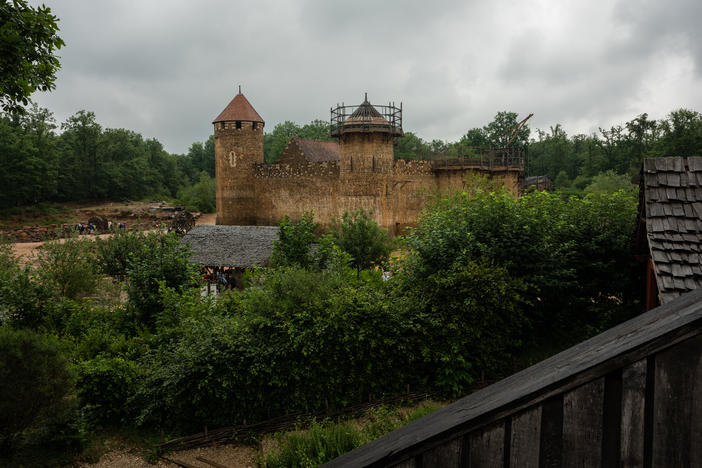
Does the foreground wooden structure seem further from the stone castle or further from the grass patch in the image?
the stone castle

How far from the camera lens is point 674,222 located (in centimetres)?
560

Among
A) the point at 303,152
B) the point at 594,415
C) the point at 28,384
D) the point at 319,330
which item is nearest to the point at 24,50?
the point at 28,384

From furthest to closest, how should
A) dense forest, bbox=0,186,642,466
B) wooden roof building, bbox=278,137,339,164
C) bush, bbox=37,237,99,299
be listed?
wooden roof building, bbox=278,137,339,164 → bush, bbox=37,237,99,299 → dense forest, bbox=0,186,642,466

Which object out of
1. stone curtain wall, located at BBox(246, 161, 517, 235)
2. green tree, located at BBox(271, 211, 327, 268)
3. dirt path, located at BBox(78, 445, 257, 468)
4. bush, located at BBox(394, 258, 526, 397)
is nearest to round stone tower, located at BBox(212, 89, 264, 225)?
stone curtain wall, located at BBox(246, 161, 517, 235)

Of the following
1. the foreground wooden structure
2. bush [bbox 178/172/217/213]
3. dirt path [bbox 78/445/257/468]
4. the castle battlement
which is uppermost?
the castle battlement

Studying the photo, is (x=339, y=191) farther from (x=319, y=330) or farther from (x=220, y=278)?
(x=319, y=330)

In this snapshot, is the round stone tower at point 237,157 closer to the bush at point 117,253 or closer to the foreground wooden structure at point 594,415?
the bush at point 117,253

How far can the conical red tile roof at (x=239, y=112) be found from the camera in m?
34.7

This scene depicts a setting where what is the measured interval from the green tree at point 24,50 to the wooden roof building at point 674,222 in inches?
368

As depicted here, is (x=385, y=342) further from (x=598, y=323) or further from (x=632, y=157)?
(x=632, y=157)

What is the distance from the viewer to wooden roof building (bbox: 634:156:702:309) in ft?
16.3

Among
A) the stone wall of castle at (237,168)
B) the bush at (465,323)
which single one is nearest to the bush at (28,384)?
the bush at (465,323)

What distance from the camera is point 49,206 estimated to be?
50.8 metres

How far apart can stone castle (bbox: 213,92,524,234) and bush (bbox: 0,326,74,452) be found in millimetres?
23627
